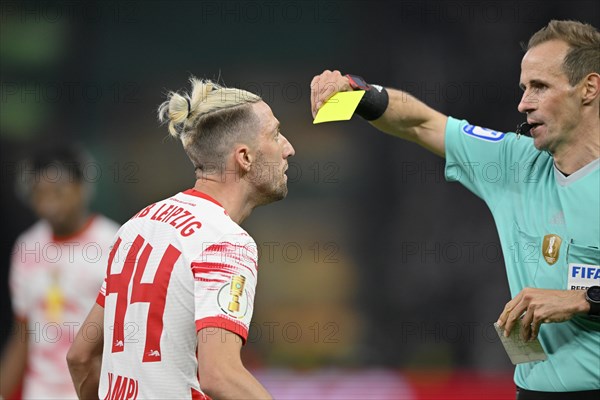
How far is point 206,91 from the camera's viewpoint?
3.17 metres

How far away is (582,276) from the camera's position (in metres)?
3.17

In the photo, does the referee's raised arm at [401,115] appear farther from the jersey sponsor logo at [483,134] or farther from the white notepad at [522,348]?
the white notepad at [522,348]

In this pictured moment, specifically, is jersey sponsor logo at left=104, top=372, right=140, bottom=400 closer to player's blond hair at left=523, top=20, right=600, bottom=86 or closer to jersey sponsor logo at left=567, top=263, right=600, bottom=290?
jersey sponsor logo at left=567, top=263, right=600, bottom=290

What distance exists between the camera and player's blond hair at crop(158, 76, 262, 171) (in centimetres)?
309

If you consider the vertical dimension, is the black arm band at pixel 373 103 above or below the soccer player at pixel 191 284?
above

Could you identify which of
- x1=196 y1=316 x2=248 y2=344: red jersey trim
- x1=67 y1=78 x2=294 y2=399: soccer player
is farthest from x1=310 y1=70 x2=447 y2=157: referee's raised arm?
x1=196 y1=316 x2=248 y2=344: red jersey trim

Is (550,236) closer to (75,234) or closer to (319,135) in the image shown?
(75,234)

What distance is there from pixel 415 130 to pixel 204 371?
73.1 inches

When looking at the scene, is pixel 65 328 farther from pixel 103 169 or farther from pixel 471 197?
pixel 471 197

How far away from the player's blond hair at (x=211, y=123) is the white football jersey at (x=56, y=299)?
284 centimetres

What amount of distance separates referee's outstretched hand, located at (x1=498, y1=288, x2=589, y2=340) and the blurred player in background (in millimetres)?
3333

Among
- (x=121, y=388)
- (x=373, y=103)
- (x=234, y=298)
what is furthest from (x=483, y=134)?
(x=121, y=388)

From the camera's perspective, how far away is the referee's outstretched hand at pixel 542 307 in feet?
9.89

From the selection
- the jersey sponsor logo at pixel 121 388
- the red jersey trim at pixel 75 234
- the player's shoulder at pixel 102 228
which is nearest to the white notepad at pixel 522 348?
the jersey sponsor logo at pixel 121 388
